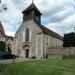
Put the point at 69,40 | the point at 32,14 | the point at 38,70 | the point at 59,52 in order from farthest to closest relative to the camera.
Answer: the point at 32,14
the point at 69,40
the point at 59,52
the point at 38,70

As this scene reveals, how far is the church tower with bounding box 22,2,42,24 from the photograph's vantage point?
56.7 metres

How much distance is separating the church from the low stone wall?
3.76 meters

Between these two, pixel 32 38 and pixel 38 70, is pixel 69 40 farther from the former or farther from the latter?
pixel 38 70

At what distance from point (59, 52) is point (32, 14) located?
47.5ft

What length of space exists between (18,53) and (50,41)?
962 centimetres

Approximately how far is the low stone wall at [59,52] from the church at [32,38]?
3.76 m

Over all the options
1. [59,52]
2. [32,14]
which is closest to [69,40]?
[59,52]

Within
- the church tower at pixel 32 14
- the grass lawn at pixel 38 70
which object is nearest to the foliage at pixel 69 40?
the church tower at pixel 32 14

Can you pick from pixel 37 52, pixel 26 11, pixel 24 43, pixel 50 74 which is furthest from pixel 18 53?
pixel 50 74

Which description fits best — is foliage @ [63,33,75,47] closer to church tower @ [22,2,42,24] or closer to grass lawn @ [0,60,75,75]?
church tower @ [22,2,42,24]

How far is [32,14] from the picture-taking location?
186ft

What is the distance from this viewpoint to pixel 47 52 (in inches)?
2009

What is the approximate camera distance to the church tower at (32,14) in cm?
5674

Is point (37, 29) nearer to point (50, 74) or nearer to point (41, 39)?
point (41, 39)
